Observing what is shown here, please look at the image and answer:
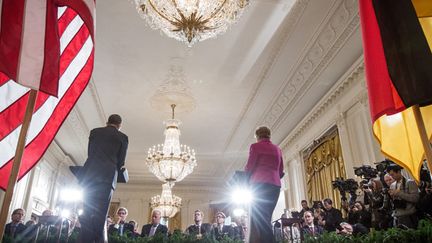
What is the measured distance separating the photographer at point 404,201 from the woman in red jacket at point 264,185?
1521 mm

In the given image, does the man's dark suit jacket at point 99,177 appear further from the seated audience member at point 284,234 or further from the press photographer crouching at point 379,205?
the press photographer crouching at point 379,205

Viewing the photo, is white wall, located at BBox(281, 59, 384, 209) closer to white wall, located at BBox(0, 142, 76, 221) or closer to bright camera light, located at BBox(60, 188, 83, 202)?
bright camera light, located at BBox(60, 188, 83, 202)

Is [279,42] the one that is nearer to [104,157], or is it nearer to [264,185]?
[264,185]

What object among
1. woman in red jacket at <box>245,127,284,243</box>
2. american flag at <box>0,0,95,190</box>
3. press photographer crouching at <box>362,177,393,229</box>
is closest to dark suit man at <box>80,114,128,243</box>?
american flag at <box>0,0,95,190</box>

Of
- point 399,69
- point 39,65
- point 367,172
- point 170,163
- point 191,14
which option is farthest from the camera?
point 170,163

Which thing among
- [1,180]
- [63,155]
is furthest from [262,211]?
[63,155]

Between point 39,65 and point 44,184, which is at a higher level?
point 44,184

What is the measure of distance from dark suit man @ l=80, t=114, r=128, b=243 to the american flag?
0.69 m

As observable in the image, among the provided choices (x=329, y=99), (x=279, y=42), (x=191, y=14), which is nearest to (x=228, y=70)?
(x=279, y=42)

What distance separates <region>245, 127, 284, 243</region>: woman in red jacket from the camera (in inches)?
146

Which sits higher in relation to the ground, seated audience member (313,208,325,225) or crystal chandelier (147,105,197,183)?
crystal chandelier (147,105,197,183)

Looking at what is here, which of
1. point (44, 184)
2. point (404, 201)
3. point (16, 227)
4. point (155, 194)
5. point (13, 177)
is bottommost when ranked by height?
point (13, 177)

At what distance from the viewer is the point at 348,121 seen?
7.78m

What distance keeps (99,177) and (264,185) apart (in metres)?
1.73
